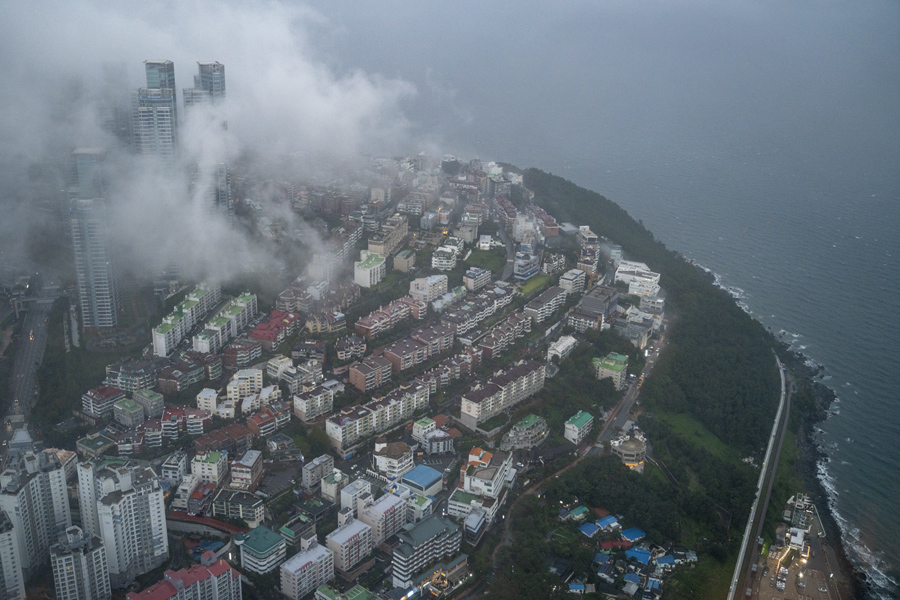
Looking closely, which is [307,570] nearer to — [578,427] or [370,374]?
[370,374]

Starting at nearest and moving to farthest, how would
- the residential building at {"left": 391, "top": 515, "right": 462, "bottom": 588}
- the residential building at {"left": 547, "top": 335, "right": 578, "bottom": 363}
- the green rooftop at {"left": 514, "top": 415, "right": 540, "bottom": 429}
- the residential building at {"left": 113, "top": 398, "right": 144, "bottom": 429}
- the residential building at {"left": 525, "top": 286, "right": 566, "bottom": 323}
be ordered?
the residential building at {"left": 391, "top": 515, "right": 462, "bottom": 588} → the residential building at {"left": 113, "top": 398, "right": 144, "bottom": 429} → the green rooftop at {"left": 514, "top": 415, "right": 540, "bottom": 429} → the residential building at {"left": 547, "top": 335, "right": 578, "bottom": 363} → the residential building at {"left": 525, "top": 286, "right": 566, "bottom": 323}

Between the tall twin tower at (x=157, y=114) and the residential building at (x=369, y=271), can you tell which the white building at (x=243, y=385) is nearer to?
the residential building at (x=369, y=271)

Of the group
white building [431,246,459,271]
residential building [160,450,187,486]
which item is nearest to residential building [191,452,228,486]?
residential building [160,450,187,486]

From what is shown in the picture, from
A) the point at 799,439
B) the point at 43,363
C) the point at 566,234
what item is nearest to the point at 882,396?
the point at 799,439

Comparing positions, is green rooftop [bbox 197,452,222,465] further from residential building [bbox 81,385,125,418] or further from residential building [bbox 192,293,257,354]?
residential building [bbox 192,293,257,354]

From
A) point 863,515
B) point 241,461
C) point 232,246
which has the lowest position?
point 863,515

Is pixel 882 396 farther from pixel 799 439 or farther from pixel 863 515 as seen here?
pixel 863 515
